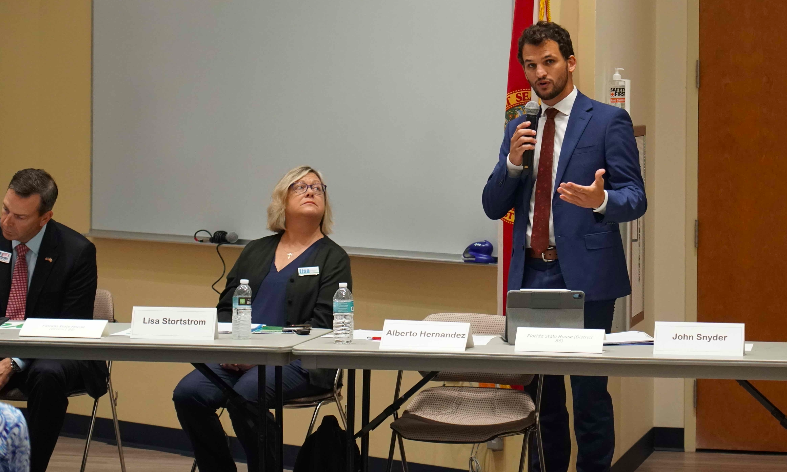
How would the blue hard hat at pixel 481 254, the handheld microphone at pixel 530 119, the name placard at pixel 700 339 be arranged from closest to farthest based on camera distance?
1. the name placard at pixel 700 339
2. the handheld microphone at pixel 530 119
3. the blue hard hat at pixel 481 254

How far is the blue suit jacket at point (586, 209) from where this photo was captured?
330 centimetres

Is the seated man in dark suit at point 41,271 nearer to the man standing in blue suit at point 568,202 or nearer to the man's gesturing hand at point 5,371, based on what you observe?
the man's gesturing hand at point 5,371

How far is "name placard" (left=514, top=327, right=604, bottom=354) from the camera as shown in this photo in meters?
2.66

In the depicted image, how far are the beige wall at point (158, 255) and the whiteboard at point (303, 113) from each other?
14 cm

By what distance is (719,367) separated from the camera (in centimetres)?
254

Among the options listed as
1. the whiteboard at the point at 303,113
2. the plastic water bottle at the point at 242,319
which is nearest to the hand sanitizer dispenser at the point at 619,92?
the whiteboard at the point at 303,113

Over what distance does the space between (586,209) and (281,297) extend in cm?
126

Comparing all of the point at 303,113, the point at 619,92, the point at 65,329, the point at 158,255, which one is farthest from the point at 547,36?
the point at 158,255

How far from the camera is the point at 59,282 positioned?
3.90 metres

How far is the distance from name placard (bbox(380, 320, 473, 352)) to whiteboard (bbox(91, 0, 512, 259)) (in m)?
1.57

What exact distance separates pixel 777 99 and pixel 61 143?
156 inches

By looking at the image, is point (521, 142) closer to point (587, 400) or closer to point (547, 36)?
point (547, 36)

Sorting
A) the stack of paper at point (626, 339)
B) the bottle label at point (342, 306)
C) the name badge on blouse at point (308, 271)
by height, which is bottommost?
the stack of paper at point (626, 339)

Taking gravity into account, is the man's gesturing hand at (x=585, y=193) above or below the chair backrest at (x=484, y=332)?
above
